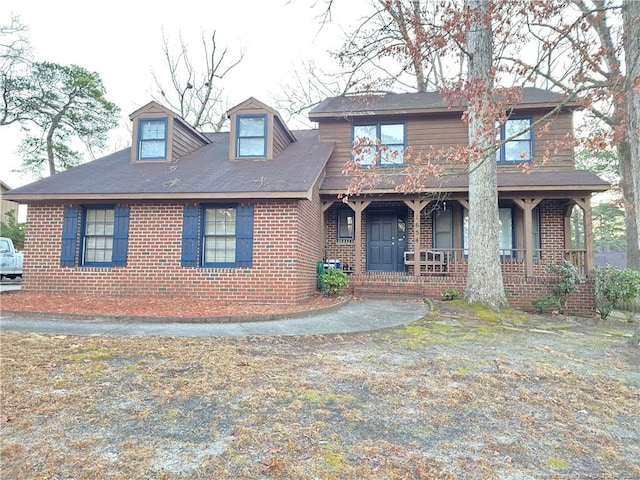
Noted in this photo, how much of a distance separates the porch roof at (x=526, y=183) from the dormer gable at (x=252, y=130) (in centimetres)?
205

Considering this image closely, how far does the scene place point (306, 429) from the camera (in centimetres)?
255

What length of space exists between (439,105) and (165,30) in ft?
64.6

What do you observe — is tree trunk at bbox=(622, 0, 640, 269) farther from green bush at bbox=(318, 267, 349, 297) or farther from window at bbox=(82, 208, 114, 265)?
window at bbox=(82, 208, 114, 265)

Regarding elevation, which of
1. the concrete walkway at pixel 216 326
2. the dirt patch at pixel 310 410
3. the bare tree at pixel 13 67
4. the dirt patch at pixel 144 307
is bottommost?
the dirt patch at pixel 310 410

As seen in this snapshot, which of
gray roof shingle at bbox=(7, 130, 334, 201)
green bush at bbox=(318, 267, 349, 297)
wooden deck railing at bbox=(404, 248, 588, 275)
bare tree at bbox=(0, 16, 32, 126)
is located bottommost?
green bush at bbox=(318, 267, 349, 297)

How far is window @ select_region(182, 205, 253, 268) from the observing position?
29.0ft

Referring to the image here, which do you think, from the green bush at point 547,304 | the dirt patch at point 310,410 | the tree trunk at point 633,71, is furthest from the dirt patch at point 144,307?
the tree trunk at point 633,71

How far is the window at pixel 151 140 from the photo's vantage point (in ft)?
36.8

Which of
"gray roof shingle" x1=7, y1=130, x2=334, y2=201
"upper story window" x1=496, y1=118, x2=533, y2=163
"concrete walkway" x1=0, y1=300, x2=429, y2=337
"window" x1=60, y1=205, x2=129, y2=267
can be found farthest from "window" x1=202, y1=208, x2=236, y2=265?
"upper story window" x1=496, y1=118, x2=533, y2=163

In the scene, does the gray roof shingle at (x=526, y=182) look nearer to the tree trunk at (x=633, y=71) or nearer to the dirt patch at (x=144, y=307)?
the dirt patch at (x=144, y=307)

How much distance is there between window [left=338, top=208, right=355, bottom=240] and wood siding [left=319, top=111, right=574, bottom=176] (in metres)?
1.28

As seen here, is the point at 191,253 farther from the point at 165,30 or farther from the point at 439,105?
the point at 165,30

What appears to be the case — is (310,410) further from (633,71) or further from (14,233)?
(14,233)

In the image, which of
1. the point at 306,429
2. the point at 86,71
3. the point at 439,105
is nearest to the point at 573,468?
the point at 306,429
